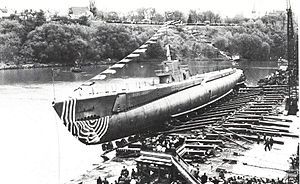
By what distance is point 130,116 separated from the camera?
32.1 m

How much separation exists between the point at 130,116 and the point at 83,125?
432cm

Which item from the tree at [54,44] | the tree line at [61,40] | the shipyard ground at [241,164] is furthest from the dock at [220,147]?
the tree line at [61,40]

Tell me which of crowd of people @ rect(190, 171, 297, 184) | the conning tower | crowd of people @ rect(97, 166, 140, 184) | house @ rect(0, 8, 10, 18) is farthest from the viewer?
house @ rect(0, 8, 10, 18)

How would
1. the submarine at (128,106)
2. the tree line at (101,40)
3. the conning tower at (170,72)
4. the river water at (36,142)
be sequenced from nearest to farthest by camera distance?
the river water at (36,142)
the submarine at (128,106)
the conning tower at (170,72)
the tree line at (101,40)

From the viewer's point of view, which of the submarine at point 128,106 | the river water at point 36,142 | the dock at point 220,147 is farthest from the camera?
the submarine at point 128,106

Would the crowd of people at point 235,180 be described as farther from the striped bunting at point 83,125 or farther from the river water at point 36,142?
the striped bunting at point 83,125

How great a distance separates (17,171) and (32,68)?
230 feet

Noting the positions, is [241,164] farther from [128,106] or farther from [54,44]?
[54,44]

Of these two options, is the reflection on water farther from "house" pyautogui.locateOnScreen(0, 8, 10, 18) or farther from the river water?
"house" pyautogui.locateOnScreen(0, 8, 10, 18)

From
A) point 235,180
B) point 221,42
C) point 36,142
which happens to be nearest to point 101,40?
point 221,42

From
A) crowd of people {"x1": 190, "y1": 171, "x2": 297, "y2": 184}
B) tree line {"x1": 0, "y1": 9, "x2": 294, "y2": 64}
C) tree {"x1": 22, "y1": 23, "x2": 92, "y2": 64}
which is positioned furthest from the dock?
tree {"x1": 22, "y1": 23, "x2": 92, "y2": 64}

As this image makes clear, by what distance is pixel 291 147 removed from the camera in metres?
27.3

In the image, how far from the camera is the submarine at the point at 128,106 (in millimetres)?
29156

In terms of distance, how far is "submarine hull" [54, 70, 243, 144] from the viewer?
95.0ft
